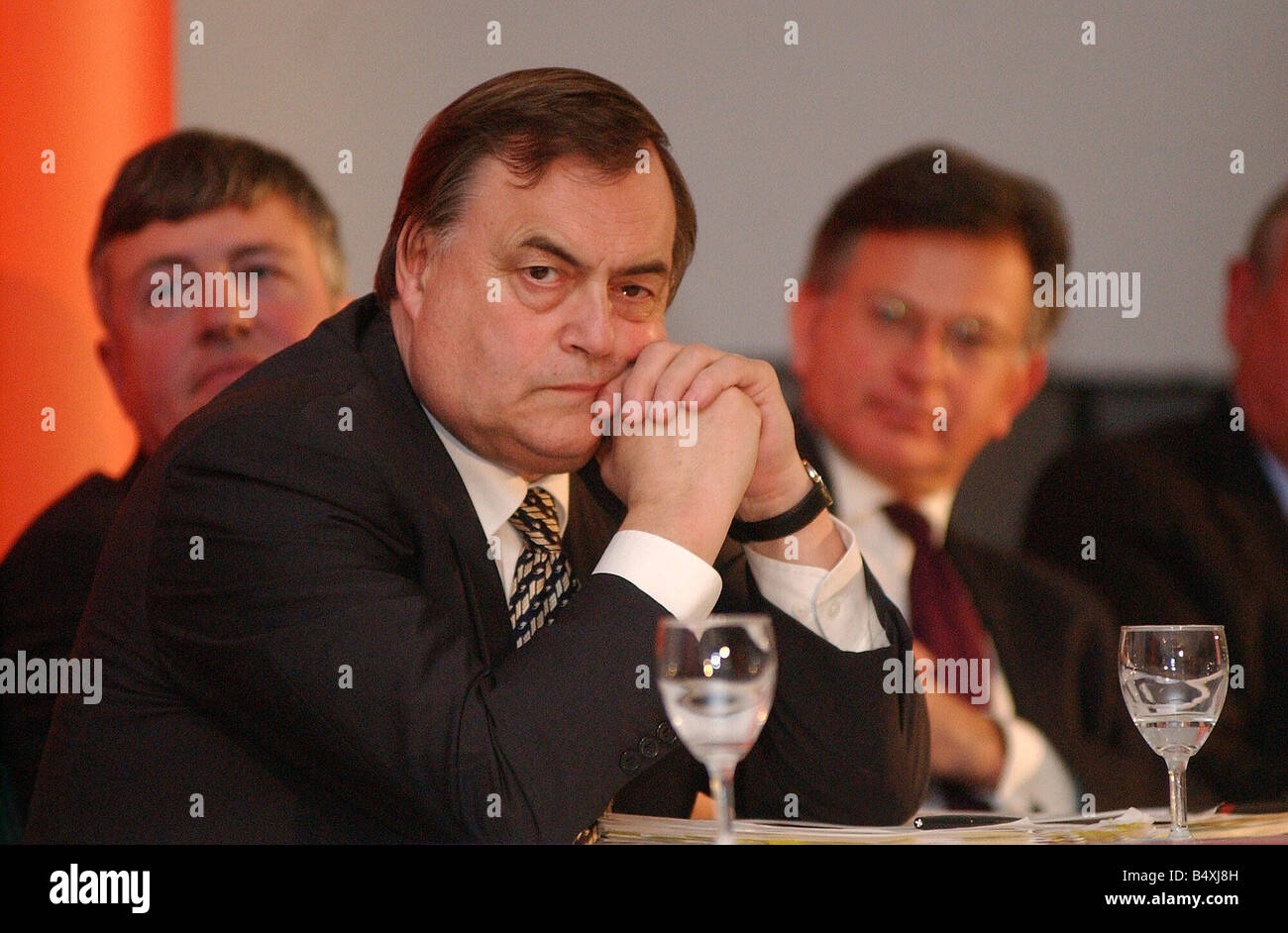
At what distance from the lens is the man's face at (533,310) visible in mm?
1763

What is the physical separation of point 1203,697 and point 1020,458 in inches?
67.8

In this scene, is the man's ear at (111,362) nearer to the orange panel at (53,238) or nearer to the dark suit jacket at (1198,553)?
the orange panel at (53,238)

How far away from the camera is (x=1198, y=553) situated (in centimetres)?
311

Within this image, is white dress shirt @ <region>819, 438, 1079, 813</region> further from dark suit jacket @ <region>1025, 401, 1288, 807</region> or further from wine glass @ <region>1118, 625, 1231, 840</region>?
wine glass @ <region>1118, 625, 1231, 840</region>

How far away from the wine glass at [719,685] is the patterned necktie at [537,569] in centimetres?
66

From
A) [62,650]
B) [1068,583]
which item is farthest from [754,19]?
[62,650]

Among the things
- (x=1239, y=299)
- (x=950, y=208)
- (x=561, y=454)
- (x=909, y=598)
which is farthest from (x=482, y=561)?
(x=1239, y=299)

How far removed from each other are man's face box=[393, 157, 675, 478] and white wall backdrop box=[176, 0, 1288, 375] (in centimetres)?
98

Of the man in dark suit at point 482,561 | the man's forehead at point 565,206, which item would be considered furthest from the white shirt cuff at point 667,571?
the man's forehead at point 565,206

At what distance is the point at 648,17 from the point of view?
287cm

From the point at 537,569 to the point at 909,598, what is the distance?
136 cm

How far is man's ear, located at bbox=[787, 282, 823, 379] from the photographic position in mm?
3006

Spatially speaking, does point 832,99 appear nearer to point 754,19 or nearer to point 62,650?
point 754,19
